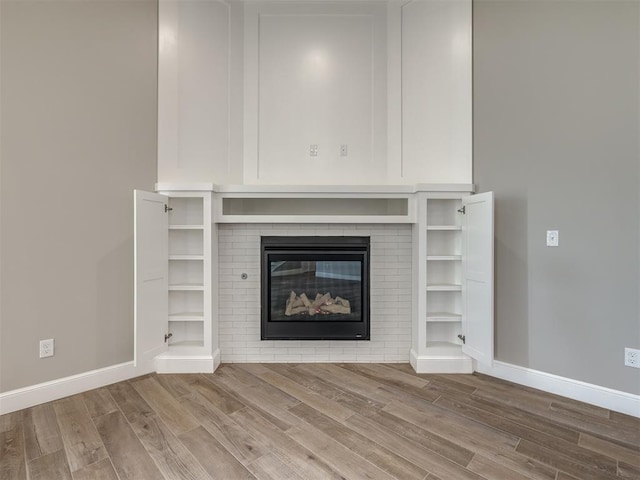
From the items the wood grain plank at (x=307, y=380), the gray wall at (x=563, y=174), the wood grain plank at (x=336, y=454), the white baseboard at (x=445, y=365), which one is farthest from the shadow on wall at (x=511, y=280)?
the wood grain plank at (x=336, y=454)

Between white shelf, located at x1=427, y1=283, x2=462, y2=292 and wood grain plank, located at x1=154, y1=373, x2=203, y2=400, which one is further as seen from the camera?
white shelf, located at x1=427, y1=283, x2=462, y2=292

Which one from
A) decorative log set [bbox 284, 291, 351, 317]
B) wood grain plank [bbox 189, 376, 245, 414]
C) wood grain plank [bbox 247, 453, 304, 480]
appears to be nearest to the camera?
wood grain plank [bbox 247, 453, 304, 480]

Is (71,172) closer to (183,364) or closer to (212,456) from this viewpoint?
(183,364)

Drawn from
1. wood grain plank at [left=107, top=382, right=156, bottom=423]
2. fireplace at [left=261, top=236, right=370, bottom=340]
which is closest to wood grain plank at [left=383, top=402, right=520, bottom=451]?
fireplace at [left=261, top=236, right=370, bottom=340]

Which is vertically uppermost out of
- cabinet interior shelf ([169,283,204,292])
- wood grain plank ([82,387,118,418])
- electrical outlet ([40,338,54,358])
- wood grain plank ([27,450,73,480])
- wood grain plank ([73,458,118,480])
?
cabinet interior shelf ([169,283,204,292])

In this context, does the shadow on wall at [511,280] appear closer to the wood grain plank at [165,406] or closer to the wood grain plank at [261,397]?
the wood grain plank at [261,397]

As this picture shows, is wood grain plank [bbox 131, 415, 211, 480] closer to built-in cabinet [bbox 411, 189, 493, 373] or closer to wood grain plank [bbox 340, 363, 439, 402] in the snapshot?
wood grain plank [bbox 340, 363, 439, 402]

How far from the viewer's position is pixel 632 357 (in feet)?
6.34

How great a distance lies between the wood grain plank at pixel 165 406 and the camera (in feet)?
5.96

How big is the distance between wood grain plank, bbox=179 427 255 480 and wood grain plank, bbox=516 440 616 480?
147 centimetres

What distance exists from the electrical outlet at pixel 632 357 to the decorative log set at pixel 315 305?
1902mm

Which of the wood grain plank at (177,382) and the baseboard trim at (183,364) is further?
the baseboard trim at (183,364)

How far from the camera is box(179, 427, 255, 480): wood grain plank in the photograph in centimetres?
144

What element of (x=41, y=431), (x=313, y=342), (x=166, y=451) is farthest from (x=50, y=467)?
(x=313, y=342)
